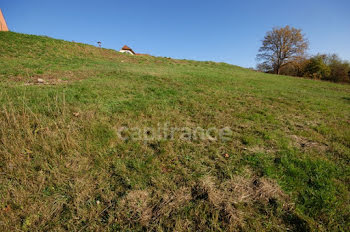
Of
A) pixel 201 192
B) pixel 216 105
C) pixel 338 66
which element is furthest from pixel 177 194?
pixel 338 66

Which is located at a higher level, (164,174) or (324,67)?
(324,67)

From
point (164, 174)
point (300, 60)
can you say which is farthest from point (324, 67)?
point (164, 174)

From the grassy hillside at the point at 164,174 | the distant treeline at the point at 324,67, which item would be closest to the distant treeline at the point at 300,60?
the distant treeline at the point at 324,67

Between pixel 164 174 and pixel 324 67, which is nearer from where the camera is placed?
pixel 164 174

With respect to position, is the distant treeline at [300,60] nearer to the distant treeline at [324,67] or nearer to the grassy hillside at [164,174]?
the distant treeline at [324,67]

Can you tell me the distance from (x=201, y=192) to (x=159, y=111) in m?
3.19

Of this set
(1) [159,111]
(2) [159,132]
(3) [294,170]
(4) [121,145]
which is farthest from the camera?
(1) [159,111]

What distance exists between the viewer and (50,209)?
193cm

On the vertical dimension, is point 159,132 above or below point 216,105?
below

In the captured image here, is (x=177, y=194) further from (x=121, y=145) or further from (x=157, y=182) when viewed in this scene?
(x=121, y=145)

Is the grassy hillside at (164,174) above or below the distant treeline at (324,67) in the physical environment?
below

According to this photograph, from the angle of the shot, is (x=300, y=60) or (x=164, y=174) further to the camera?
(x=300, y=60)

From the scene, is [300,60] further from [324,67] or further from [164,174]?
[164,174]

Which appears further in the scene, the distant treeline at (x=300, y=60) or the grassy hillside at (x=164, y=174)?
the distant treeline at (x=300, y=60)
